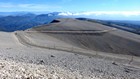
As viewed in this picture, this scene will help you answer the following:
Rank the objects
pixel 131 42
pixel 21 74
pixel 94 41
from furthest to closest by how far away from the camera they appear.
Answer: pixel 131 42, pixel 94 41, pixel 21 74

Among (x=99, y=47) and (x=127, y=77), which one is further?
(x=99, y=47)

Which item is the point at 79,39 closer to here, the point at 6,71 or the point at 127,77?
the point at 127,77

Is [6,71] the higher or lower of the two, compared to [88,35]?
higher

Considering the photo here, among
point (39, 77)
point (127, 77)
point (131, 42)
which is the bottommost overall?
point (131, 42)

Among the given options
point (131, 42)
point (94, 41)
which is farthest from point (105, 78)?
point (131, 42)

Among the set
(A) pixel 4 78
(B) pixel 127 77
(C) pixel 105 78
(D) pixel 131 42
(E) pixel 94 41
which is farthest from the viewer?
(D) pixel 131 42

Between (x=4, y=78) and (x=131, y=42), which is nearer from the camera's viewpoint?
(x=4, y=78)

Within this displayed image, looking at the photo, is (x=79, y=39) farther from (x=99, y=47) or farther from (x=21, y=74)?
(x=21, y=74)

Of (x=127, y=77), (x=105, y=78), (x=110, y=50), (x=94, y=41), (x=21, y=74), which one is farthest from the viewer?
(x=94, y=41)

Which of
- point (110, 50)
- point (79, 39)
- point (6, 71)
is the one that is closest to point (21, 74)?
point (6, 71)
